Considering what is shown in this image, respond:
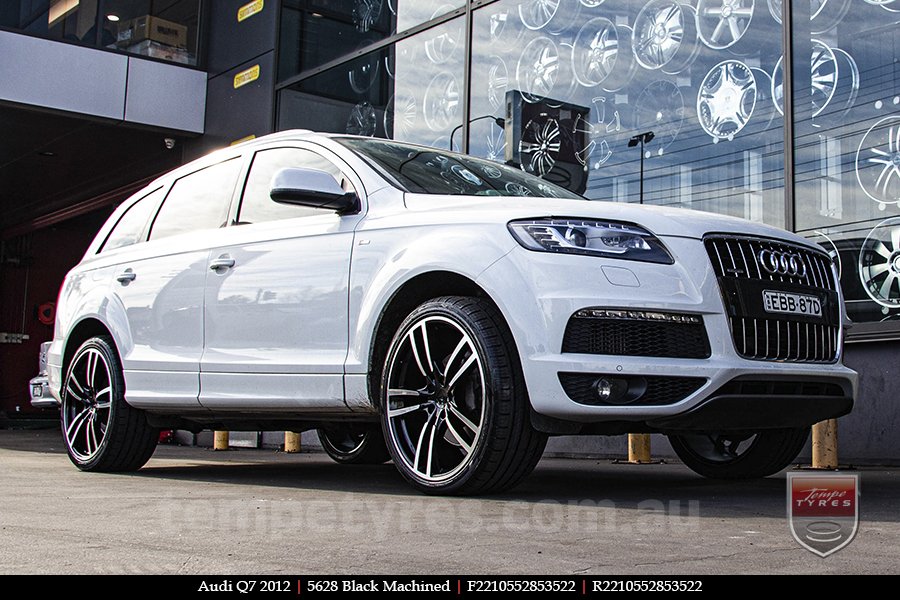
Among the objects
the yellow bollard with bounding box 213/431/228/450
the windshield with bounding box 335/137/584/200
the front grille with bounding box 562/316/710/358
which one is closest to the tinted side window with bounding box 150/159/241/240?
the windshield with bounding box 335/137/584/200

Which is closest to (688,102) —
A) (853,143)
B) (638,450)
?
(853,143)

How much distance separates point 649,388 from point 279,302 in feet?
6.27

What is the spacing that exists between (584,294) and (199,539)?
5.41 ft

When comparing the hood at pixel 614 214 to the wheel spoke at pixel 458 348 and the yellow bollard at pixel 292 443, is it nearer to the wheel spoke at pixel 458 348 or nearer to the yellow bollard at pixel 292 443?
the wheel spoke at pixel 458 348

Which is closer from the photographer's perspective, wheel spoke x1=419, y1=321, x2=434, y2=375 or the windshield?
wheel spoke x1=419, y1=321, x2=434, y2=375

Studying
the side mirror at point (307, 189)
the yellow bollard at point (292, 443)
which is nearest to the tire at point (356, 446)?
the side mirror at point (307, 189)

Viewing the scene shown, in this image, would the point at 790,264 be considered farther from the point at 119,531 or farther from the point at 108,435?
the point at 108,435

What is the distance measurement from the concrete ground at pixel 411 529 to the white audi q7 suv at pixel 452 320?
331 millimetres

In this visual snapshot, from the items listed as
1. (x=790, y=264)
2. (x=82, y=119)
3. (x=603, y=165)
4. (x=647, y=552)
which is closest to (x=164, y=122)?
(x=82, y=119)

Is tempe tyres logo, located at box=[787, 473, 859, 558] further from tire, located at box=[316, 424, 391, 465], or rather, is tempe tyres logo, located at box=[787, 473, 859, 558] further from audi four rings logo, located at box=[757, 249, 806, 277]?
tire, located at box=[316, 424, 391, 465]

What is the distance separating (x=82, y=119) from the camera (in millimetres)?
13680

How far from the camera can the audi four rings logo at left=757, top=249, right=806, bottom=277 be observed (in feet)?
14.6

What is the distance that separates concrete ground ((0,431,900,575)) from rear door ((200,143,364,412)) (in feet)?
1.54

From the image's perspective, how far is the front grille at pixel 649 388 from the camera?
13.0 feet
